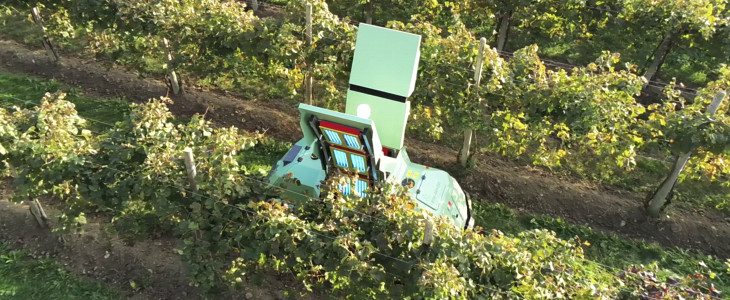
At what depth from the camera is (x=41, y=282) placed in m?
6.29

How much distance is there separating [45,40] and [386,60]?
8529mm

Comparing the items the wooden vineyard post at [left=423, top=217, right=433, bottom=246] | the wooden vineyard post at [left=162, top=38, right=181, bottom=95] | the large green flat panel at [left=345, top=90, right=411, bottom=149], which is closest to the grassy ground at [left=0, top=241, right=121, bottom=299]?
the large green flat panel at [left=345, top=90, right=411, bottom=149]

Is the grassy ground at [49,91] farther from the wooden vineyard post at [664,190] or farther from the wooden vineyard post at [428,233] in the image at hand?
the wooden vineyard post at [664,190]

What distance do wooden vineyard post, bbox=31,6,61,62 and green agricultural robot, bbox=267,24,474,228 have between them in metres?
7.28

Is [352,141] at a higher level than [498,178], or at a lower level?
higher

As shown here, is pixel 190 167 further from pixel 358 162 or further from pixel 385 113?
pixel 385 113

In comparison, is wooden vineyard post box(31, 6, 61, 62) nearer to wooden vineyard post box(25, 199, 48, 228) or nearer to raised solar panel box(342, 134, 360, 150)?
wooden vineyard post box(25, 199, 48, 228)

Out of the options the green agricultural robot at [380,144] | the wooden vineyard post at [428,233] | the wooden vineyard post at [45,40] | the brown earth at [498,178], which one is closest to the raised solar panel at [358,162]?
the green agricultural robot at [380,144]

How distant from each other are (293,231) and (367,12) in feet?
30.3

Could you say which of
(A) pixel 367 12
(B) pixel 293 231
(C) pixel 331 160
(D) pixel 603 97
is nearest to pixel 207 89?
(A) pixel 367 12

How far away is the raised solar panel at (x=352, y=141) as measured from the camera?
565 centimetres

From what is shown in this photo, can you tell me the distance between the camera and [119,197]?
5512mm

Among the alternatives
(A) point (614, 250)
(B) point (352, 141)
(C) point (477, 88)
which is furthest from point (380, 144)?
(A) point (614, 250)

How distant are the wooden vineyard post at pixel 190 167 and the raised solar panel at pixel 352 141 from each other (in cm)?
164
